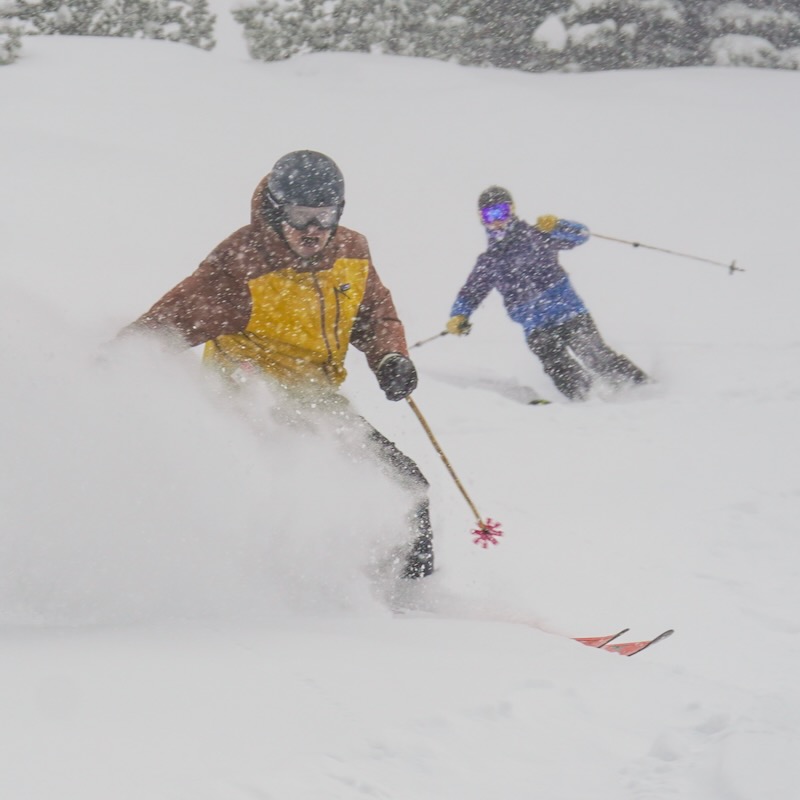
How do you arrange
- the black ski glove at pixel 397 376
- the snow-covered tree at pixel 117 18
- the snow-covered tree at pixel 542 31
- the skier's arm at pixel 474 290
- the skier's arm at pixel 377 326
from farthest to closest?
1. the snow-covered tree at pixel 542 31
2. the snow-covered tree at pixel 117 18
3. the skier's arm at pixel 474 290
4. the skier's arm at pixel 377 326
5. the black ski glove at pixel 397 376

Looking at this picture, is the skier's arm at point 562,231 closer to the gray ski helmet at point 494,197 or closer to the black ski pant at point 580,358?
the gray ski helmet at point 494,197

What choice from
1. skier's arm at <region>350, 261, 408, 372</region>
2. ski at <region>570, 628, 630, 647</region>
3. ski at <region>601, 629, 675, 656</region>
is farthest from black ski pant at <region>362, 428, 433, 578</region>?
ski at <region>601, 629, 675, 656</region>

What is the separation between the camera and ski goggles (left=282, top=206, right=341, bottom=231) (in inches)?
157

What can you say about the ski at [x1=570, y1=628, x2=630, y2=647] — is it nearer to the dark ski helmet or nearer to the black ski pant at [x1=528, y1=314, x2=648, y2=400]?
the dark ski helmet

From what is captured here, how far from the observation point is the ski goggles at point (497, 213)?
8.60 meters

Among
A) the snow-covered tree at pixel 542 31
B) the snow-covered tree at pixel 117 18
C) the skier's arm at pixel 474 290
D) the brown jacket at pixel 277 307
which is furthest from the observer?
the snow-covered tree at pixel 542 31

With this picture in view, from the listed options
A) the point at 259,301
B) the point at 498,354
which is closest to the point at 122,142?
the point at 498,354

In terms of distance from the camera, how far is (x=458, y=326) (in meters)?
8.69

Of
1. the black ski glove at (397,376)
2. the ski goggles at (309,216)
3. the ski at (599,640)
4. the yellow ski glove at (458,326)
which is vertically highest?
the ski goggles at (309,216)

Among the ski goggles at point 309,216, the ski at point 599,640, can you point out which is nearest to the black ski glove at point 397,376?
the ski goggles at point 309,216

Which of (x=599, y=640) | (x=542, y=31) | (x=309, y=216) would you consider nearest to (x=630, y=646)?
(x=599, y=640)

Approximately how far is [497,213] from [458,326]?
97 centimetres

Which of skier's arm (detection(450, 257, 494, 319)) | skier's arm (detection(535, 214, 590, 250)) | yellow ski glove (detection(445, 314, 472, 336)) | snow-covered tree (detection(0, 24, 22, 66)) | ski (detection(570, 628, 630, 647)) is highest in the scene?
snow-covered tree (detection(0, 24, 22, 66))

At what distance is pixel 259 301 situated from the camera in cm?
412
